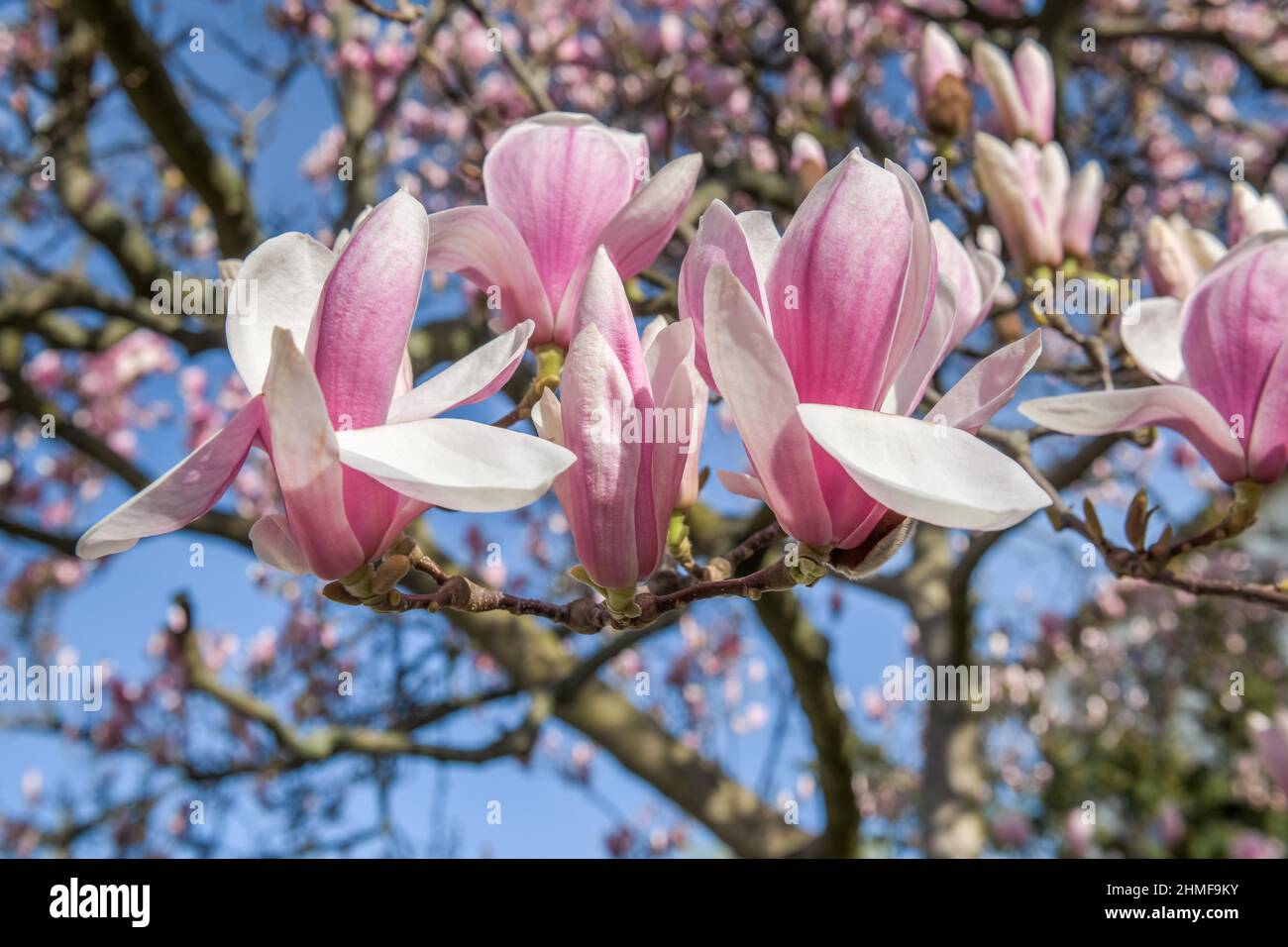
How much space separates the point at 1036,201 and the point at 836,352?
1.01 m

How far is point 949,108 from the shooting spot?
1.82 meters

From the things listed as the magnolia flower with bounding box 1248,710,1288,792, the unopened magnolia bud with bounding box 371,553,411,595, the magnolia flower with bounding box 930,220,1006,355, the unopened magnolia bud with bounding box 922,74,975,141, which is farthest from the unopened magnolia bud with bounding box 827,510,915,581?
the unopened magnolia bud with bounding box 922,74,975,141

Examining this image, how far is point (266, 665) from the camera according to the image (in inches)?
200

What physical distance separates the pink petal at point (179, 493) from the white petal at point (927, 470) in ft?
1.23

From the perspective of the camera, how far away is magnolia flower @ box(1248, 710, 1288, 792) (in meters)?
1.52

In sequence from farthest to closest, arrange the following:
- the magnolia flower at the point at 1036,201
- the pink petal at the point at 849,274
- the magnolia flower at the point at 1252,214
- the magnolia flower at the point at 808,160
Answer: the magnolia flower at the point at 808,160, the magnolia flower at the point at 1036,201, the magnolia flower at the point at 1252,214, the pink petal at the point at 849,274

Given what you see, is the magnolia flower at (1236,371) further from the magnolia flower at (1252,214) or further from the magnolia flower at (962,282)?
the magnolia flower at (1252,214)

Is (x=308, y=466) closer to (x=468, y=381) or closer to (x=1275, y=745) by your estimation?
(x=468, y=381)

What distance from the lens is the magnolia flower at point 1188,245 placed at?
1274 millimetres

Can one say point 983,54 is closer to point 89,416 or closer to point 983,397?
point 983,397

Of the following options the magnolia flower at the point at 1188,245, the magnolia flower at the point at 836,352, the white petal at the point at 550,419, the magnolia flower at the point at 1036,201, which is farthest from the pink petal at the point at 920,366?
the magnolia flower at the point at 1036,201

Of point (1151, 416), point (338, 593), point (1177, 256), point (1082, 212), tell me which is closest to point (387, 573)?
point (338, 593)

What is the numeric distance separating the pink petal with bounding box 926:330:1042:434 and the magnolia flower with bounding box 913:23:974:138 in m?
1.29
